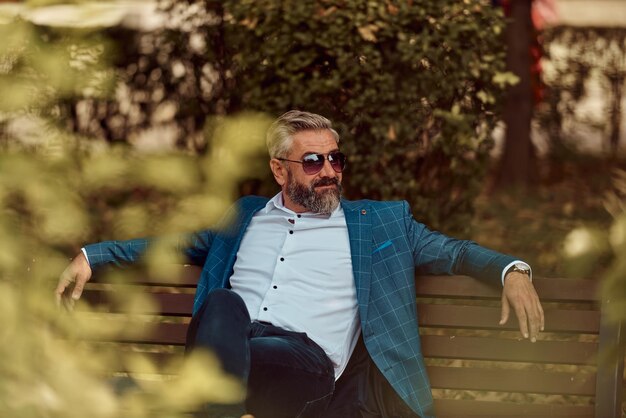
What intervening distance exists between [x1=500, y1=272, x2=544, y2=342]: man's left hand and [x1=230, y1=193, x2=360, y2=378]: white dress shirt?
2.05ft

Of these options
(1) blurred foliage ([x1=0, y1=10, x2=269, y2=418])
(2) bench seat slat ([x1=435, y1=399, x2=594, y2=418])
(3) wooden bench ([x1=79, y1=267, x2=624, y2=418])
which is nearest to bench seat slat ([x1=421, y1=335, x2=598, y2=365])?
→ (3) wooden bench ([x1=79, y1=267, x2=624, y2=418])

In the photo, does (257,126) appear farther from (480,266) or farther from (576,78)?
(576,78)

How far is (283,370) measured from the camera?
3.57 m

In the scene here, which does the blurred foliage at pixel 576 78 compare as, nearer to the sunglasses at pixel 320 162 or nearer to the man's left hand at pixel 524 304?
the sunglasses at pixel 320 162

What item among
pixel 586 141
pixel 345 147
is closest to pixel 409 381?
pixel 345 147

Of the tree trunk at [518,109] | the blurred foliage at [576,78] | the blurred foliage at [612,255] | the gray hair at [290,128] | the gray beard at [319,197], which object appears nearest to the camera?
the blurred foliage at [612,255]

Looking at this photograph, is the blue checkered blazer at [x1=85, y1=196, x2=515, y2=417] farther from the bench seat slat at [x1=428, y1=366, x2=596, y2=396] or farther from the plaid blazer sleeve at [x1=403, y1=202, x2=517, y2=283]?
the bench seat slat at [x1=428, y1=366, x2=596, y2=396]

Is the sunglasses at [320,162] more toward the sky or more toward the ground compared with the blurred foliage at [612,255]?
more toward the ground

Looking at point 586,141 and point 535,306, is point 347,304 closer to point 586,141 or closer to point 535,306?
point 535,306

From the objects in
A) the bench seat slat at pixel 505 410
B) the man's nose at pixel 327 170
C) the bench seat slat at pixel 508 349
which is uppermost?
the man's nose at pixel 327 170

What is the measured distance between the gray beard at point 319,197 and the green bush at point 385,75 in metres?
1.19

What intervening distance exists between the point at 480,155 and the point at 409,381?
7.12ft

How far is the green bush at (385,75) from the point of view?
5.19 metres

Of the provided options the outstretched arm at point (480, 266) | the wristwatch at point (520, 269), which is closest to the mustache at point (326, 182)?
the outstretched arm at point (480, 266)
